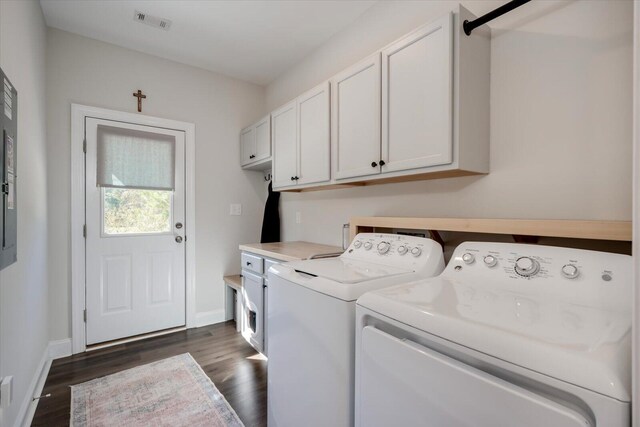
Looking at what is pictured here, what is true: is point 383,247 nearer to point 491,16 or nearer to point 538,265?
point 538,265

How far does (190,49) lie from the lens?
272cm

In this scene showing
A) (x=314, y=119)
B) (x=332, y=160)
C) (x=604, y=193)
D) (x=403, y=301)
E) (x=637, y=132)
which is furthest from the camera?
(x=314, y=119)

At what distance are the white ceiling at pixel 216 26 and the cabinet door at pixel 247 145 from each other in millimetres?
651

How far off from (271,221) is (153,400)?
179cm

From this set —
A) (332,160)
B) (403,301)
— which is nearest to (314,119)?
(332,160)

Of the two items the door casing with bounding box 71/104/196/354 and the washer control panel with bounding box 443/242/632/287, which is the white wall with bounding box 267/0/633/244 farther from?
the door casing with bounding box 71/104/196/354

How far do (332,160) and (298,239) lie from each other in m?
1.12

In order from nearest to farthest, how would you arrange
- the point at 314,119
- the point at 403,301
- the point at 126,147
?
the point at 403,301 < the point at 314,119 < the point at 126,147

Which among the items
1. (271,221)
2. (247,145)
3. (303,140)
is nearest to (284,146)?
(303,140)

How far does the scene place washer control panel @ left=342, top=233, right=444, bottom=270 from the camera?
4.72 feet

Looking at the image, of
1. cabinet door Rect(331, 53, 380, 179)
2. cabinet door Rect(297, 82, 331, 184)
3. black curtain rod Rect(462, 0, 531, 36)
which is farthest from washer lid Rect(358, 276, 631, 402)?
cabinet door Rect(297, 82, 331, 184)

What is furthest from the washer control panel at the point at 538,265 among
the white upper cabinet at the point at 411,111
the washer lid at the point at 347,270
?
the white upper cabinet at the point at 411,111

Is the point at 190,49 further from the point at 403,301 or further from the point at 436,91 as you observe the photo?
the point at 403,301

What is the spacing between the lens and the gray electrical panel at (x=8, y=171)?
1.24 m
